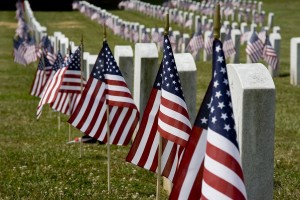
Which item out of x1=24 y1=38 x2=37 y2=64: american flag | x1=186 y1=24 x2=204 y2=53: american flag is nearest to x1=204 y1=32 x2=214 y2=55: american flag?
x1=186 y1=24 x2=204 y2=53: american flag

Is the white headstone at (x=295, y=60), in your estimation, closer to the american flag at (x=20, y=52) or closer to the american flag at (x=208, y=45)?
the american flag at (x=208, y=45)

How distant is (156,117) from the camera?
842 centimetres

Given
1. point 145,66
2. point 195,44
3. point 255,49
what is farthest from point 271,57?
point 145,66

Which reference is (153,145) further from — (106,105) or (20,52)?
(20,52)

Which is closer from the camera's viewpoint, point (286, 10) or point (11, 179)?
point (11, 179)

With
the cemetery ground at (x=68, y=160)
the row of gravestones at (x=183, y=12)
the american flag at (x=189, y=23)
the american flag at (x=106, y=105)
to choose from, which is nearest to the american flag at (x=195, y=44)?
the cemetery ground at (x=68, y=160)

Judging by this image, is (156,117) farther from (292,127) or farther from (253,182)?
(292,127)

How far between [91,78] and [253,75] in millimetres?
4023

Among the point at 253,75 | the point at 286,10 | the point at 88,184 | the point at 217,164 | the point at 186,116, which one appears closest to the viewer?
the point at 217,164

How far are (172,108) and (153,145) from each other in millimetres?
1127

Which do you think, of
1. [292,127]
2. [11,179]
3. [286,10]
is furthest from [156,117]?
[286,10]

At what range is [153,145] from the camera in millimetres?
8523

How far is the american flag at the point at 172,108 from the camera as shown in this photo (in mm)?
7461

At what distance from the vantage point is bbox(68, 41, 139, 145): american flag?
10.1m
